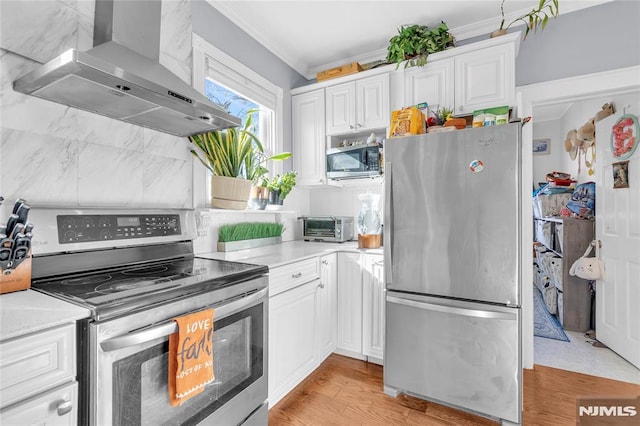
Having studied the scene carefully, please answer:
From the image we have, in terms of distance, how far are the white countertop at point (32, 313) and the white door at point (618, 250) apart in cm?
330

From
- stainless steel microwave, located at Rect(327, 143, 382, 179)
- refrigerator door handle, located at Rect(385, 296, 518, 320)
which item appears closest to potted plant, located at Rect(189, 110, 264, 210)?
stainless steel microwave, located at Rect(327, 143, 382, 179)

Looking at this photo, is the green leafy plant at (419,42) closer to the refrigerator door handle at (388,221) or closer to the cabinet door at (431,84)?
the cabinet door at (431,84)

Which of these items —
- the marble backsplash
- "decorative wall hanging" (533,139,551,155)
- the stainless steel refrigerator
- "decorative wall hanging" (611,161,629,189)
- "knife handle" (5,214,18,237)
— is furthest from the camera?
"decorative wall hanging" (533,139,551,155)

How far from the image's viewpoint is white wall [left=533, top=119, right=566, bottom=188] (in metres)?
4.75

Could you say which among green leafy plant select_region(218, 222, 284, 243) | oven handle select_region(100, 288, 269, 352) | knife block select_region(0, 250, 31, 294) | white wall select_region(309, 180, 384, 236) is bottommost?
oven handle select_region(100, 288, 269, 352)

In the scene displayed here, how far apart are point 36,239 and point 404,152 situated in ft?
6.03

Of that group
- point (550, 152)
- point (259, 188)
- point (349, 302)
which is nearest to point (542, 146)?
point (550, 152)

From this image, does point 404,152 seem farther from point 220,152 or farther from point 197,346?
point 197,346

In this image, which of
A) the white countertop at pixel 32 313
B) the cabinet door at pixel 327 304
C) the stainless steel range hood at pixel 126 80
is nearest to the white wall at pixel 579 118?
the cabinet door at pixel 327 304

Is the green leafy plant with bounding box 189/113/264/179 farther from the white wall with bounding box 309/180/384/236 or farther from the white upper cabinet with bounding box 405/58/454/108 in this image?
the white upper cabinet with bounding box 405/58/454/108

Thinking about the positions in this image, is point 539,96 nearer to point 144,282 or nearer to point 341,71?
point 341,71

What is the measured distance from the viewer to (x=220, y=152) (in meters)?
2.01

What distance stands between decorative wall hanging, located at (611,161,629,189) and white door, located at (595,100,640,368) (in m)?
0.03

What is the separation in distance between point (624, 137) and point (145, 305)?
11.1 ft
